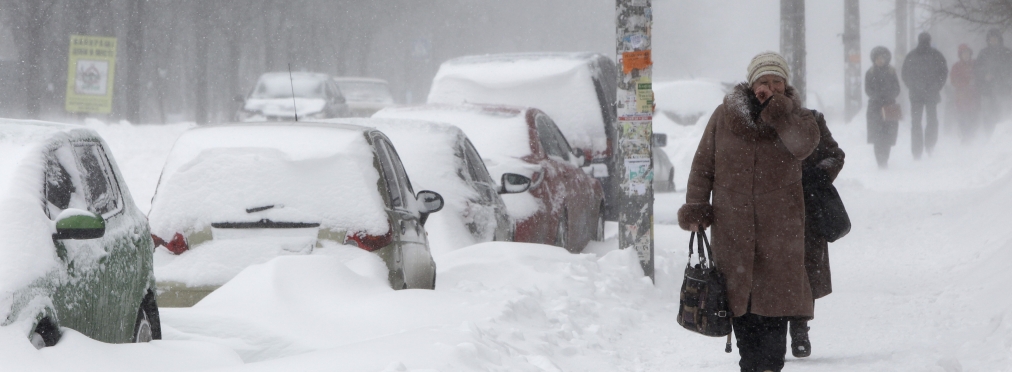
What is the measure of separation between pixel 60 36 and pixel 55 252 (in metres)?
31.3

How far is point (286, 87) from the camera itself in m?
27.4

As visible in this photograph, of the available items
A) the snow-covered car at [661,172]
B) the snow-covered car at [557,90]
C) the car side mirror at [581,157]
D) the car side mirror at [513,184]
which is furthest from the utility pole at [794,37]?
the car side mirror at [513,184]

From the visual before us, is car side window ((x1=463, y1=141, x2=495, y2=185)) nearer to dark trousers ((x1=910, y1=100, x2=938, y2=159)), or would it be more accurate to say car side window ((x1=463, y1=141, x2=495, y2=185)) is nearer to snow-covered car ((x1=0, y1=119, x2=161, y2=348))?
snow-covered car ((x1=0, y1=119, x2=161, y2=348))

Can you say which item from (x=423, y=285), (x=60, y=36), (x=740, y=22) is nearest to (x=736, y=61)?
(x=740, y=22)

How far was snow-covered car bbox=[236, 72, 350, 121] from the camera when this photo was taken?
25766 mm

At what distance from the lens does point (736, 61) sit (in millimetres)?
111562

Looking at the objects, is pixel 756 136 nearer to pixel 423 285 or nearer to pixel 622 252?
pixel 423 285

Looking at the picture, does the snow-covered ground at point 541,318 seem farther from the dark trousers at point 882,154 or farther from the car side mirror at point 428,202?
the dark trousers at point 882,154

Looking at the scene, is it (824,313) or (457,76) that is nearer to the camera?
(824,313)

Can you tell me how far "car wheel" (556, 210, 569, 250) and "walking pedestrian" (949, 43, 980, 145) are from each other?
14.1 meters

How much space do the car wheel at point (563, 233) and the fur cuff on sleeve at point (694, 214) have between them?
474cm

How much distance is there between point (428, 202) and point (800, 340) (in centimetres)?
229

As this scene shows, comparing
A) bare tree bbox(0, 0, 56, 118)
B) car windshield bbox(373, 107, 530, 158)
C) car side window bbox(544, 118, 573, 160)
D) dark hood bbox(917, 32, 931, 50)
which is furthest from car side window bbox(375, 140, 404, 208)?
bare tree bbox(0, 0, 56, 118)

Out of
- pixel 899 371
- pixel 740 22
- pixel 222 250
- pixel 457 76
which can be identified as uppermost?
pixel 740 22
